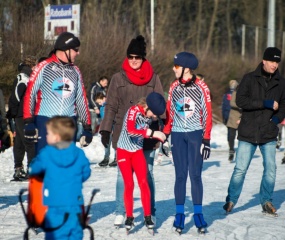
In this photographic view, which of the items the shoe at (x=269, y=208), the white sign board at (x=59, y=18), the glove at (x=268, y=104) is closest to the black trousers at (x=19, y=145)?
the shoe at (x=269, y=208)

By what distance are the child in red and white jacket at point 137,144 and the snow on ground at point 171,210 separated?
Answer: 298mm

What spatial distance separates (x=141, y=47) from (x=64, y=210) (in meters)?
2.70

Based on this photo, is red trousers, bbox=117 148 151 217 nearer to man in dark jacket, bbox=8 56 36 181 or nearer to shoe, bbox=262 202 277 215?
shoe, bbox=262 202 277 215

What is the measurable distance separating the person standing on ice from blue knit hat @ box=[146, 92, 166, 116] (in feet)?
1.36

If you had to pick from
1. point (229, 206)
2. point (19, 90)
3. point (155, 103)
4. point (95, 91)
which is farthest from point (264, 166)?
point (95, 91)

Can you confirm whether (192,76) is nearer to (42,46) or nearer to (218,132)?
(42,46)

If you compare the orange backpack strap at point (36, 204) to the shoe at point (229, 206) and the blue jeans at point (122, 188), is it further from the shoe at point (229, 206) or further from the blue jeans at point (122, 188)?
the shoe at point (229, 206)

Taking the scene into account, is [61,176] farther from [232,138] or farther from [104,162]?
[232,138]

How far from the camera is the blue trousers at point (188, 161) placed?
7992 millimetres

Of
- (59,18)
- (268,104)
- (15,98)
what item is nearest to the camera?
(268,104)

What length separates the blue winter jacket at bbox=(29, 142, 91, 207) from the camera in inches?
225

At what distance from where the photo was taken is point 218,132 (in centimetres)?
2672

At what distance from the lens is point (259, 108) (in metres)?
8.96

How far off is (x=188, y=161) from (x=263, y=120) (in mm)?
1407
